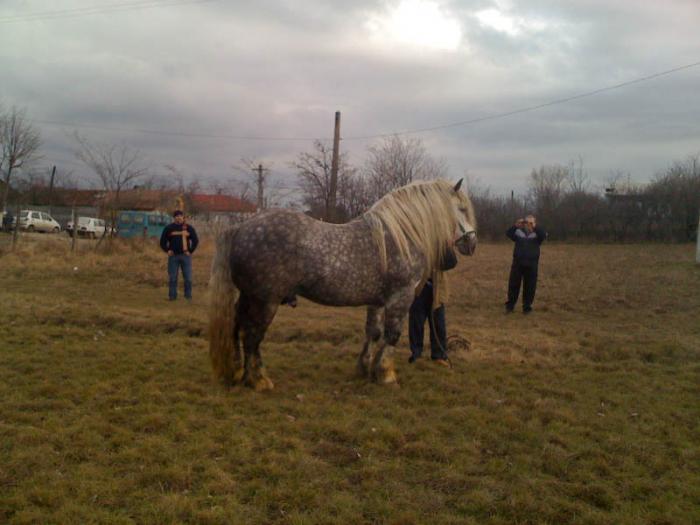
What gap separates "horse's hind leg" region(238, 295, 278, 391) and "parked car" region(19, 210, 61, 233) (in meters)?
30.0

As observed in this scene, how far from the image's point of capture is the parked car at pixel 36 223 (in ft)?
96.6

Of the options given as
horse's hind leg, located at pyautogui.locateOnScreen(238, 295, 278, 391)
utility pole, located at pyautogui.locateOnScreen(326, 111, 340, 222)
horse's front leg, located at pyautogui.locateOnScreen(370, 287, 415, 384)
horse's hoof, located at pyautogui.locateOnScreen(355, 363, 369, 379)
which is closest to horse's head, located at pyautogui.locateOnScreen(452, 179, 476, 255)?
horse's front leg, located at pyautogui.locateOnScreen(370, 287, 415, 384)

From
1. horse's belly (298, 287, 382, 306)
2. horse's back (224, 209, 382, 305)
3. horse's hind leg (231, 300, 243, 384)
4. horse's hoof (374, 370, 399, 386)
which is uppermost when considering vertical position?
horse's back (224, 209, 382, 305)

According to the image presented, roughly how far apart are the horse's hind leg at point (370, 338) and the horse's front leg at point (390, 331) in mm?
190

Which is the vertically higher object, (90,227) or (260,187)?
(260,187)

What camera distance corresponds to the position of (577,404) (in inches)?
188

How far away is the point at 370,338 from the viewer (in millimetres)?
5496

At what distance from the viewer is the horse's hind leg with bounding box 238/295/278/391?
4816 mm

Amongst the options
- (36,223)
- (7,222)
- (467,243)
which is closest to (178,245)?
(467,243)

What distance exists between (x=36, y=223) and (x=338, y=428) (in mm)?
32051

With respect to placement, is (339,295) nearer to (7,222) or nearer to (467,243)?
(467,243)

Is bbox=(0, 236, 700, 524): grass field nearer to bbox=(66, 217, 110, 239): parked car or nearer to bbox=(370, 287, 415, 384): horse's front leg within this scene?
bbox=(370, 287, 415, 384): horse's front leg

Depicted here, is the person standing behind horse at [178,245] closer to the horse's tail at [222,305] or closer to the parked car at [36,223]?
the horse's tail at [222,305]

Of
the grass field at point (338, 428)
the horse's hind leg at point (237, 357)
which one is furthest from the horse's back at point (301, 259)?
the grass field at point (338, 428)
